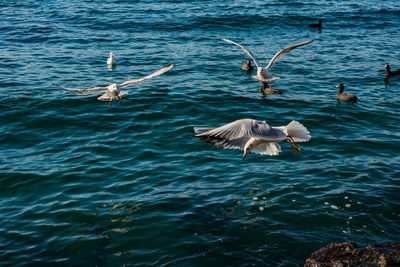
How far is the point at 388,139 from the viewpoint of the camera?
12.4m

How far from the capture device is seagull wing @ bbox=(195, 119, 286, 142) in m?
8.33

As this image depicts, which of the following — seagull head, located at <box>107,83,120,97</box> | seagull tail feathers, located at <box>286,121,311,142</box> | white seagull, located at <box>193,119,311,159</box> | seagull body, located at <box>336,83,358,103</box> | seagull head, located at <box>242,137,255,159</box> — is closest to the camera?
white seagull, located at <box>193,119,311,159</box>

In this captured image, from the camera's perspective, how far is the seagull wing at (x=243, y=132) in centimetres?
833

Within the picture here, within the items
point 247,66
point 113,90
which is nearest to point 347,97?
point 247,66

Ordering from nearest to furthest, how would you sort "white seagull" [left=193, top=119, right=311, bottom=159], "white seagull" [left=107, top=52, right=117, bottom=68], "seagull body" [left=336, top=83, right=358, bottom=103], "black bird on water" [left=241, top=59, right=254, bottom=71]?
"white seagull" [left=193, top=119, right=311, bottom=159] → "seagull body" [left=336, top=83, right=358, bottom=103] → "white seagull" [left=107, top=52, right=117, bottom=68] → "black bird on water" [left=241, top=59, right=254, bottom=71]

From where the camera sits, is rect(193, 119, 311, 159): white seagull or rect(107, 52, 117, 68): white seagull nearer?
rect(193, 119, 311, 159): white seagull

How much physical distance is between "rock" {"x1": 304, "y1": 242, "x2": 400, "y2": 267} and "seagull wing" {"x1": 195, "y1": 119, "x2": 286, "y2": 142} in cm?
266

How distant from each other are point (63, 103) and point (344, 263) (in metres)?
11.5

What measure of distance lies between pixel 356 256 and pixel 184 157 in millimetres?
6029

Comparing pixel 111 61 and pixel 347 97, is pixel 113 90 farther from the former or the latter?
pixel 347 97

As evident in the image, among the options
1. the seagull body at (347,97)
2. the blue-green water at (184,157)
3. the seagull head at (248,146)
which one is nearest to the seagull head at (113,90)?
the blue-green water at (184,157)

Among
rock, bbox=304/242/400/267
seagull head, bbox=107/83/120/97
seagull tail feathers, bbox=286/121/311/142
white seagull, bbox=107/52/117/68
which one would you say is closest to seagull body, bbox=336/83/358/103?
seagull tail feathers, bbox=286/121/311/142

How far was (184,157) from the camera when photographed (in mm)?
11391

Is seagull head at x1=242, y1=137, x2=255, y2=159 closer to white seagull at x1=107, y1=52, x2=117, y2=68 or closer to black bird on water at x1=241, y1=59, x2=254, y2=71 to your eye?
black bird on water at x1=241, y1=59, x2=254, y2=71
